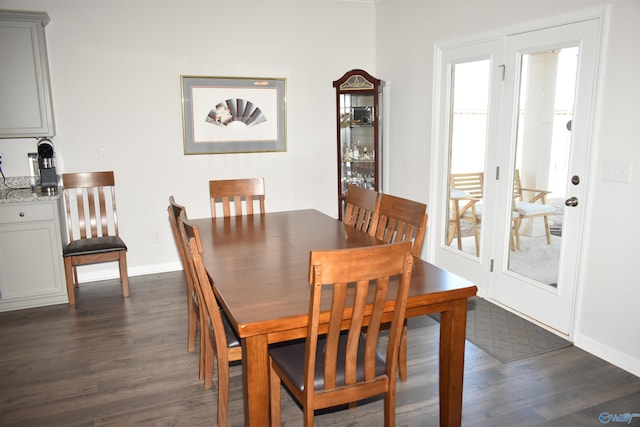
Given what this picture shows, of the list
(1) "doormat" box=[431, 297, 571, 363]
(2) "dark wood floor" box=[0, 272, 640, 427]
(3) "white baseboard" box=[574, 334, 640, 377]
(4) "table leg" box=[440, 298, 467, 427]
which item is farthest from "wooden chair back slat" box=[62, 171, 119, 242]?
(3) "white baseboard" box=[574, 334, 640, 377]

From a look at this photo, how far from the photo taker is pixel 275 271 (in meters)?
2.30

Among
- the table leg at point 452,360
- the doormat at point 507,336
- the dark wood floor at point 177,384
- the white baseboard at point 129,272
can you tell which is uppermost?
the table leg at point 452,360

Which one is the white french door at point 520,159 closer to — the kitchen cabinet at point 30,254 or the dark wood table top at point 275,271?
the dark wood table top at point 275,271

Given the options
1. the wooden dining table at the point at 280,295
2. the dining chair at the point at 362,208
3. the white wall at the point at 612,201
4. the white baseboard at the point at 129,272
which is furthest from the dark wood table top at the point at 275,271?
the white baseboard at the point at 129,272

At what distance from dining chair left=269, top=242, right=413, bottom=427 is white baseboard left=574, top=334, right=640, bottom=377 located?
1.67m

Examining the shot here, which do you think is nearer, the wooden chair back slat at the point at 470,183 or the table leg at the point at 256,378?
the table leg at the point at 256,378

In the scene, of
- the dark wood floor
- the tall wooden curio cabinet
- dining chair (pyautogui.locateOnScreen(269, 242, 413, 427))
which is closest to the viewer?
dining chair (pyautogui.locateOnScreen(269, 242, 413, 427))

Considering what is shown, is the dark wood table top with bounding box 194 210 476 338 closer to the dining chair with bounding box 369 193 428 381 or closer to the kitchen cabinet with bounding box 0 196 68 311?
the dining chair with bounding box 369 193 428 381

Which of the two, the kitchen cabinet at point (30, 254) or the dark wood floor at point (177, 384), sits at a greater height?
the kitchen cabinet at point (30, 254)

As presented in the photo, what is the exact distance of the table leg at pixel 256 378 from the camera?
70.2 inches

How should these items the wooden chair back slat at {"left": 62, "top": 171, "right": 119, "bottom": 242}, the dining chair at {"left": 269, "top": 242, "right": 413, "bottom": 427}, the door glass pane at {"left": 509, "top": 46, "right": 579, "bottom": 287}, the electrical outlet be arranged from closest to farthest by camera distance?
the dining chair at {"left": 269, "top": 242, "right": 413, "bottom": 427} → the door glass pane at {"left": 509, "top": 46, "right": 579, "bottom": 287} → the wooden chair back slat at {"left": 62, "top": 171, "right": 119, "bottom": 242} → the electrical outlet

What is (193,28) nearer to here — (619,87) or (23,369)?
(23,369)

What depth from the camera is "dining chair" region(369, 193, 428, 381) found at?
2562 millimetres

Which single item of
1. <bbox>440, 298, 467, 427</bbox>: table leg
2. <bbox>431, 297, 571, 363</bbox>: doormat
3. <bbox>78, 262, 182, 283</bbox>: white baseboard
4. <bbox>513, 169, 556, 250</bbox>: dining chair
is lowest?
<bbox>431, 297, 571, 363</bbox>: doormat
